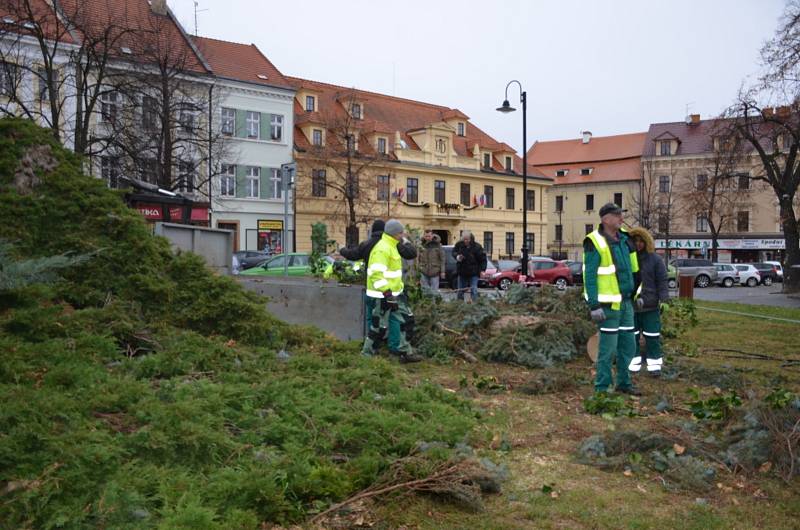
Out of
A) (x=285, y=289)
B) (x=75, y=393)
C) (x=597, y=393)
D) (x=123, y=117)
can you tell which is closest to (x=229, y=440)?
(x=75, y=393)

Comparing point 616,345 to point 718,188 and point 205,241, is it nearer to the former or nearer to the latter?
point 205,241

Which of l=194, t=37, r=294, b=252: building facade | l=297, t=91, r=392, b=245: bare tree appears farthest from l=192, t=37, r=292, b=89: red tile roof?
l=297, t=91, r=392, b=245: bare tree

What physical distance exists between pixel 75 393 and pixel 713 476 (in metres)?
4.23

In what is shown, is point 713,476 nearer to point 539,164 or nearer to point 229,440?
point 229,440

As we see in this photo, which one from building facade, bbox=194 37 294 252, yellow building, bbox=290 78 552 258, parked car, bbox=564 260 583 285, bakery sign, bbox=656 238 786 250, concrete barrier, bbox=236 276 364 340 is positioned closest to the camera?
concrete barrier, bbox=236 276 364 340

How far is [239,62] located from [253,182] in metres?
7.17

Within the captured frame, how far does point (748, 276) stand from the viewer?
1686 inches

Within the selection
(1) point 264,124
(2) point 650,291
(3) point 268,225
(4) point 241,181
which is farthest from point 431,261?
(1) point 264,124

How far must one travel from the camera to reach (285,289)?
446 inches

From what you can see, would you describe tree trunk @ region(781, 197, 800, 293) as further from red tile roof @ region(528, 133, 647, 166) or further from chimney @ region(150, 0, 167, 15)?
red tile roof @ region(528, 133, 647, 166)

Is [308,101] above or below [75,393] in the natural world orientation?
above

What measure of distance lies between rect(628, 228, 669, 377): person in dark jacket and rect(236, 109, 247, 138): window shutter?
3583 cm

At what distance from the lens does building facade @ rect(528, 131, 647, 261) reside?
6762cm

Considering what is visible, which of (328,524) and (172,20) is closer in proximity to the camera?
(328,524)
